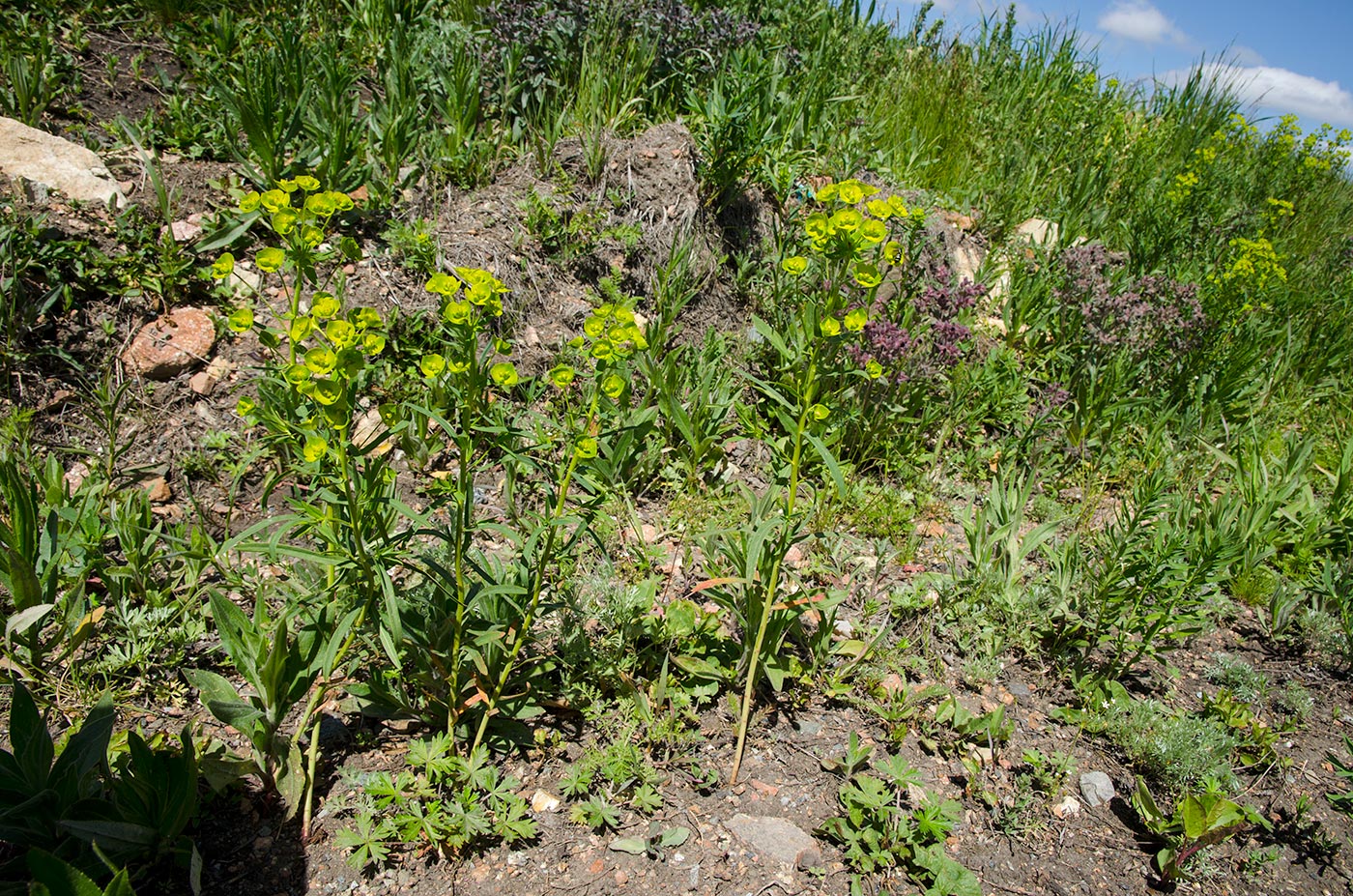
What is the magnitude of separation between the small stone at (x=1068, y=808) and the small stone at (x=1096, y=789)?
1.7 inches

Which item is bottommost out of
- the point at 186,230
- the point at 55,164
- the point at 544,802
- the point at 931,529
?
the point at 544,802

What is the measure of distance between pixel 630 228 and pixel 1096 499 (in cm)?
268

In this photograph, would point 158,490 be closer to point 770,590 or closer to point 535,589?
point 535,589

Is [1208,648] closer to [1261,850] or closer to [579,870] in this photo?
[1261,850]

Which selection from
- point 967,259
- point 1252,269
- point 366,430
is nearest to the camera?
point 366,430

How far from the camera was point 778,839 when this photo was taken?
7.27 ft

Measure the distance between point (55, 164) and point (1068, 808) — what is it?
4.61 meters

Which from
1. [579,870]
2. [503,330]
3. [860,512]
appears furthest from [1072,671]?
[503,330]

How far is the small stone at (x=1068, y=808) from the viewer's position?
245 cm

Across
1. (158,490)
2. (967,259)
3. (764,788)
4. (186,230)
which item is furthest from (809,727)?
(967,259)

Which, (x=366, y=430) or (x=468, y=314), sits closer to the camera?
(x=468, y=314)

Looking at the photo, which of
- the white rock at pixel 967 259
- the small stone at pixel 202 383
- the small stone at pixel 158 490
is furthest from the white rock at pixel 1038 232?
the small stone at pixel 158 490

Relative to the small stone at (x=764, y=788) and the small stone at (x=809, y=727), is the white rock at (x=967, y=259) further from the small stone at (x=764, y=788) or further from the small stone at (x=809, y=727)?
the small stone at (x=764, y=788)

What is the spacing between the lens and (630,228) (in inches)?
159
